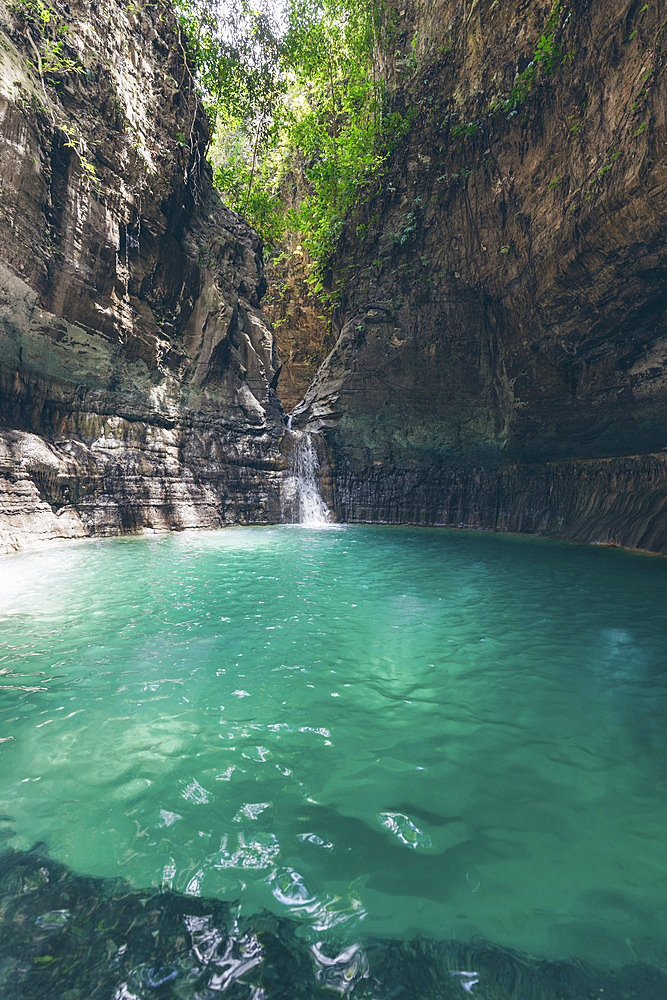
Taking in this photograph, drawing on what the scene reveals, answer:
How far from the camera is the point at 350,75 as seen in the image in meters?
15.6

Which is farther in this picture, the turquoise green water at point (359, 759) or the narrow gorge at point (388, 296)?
the narrow gorge at point (388, 296)

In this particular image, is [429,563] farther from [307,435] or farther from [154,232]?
[154,232]

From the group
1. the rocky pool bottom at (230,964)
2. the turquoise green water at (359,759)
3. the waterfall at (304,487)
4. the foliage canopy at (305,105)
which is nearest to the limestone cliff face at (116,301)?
the waterfall at (304,487)

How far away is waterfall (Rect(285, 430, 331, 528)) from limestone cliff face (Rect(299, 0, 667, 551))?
87cm

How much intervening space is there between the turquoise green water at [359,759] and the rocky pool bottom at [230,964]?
0.18 ft

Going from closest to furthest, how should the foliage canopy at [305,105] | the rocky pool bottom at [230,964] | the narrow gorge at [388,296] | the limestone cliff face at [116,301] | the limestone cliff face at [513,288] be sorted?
the rocky pool bottom at [230,964] → the limestone cliff face at [513,288] → the narrow gorge at [388,296] → the limestone cliff face at [116,301] → the foliage canopy at [305,105]

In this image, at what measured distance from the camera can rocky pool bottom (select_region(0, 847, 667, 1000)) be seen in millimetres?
1209

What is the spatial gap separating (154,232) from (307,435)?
7492mm

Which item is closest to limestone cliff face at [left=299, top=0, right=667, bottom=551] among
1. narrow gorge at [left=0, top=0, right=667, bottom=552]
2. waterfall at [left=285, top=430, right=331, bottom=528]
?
narrow gorge at [left=0, top=0, right=667, bottom=552]

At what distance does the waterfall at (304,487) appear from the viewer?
1483cm

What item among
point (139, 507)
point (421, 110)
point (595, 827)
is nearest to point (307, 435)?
point (139, 507)

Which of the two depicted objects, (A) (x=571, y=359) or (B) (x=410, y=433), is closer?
(A) (x=571, y=359)

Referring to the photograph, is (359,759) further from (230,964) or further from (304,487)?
(304,487)

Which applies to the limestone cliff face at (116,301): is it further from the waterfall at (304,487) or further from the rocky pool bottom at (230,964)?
the rocky pool bottom at (230,964)
